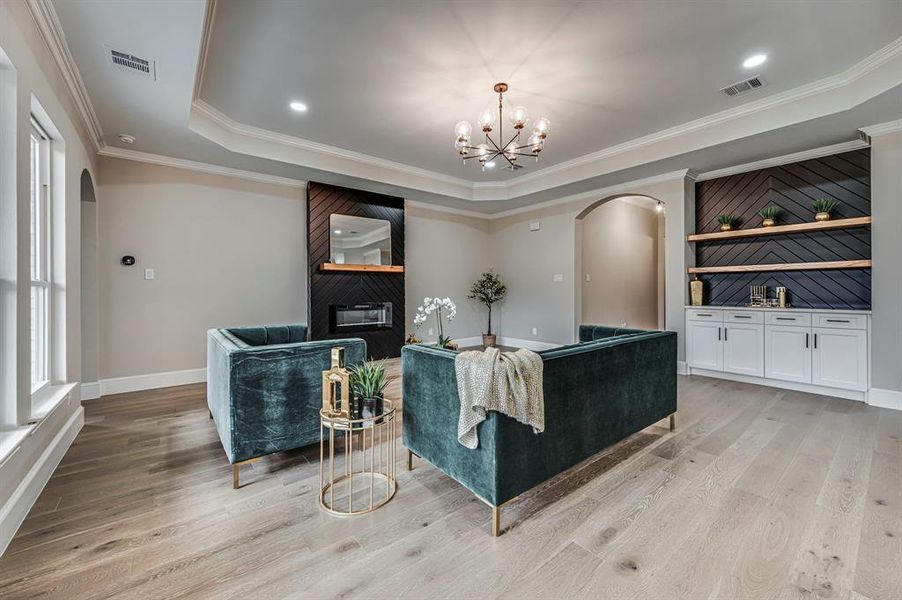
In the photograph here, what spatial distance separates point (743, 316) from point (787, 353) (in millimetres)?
561

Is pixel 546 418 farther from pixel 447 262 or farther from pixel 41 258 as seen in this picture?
pixel 447 262

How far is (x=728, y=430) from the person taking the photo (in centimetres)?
309

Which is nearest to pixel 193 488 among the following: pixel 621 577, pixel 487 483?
pixel 487 483

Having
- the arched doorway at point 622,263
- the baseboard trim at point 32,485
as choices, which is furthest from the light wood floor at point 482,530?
the arched doorway at point 622,263

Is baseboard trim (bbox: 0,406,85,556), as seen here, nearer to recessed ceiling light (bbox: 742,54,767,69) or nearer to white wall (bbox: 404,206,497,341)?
white wall (bbox: 404,206,497,341)

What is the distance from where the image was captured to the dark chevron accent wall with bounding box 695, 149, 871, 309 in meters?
4.13

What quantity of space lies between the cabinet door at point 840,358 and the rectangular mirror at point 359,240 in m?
5.33

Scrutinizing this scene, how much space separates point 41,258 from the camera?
2787 millimetres

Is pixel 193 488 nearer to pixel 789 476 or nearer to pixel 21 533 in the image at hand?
pixel 21 533

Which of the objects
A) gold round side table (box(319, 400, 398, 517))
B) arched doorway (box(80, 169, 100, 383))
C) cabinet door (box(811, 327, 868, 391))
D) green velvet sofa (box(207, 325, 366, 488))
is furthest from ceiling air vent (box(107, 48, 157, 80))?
cabinet door (box(811, 327, 868, 391))

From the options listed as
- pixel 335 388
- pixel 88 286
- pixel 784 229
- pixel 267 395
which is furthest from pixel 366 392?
pixel 784 229

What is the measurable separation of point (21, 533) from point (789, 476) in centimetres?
413

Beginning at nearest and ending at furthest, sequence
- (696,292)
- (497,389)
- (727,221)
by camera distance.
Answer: (497,389)
(727,221)
(696,292)

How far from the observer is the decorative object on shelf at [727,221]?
486 cm
